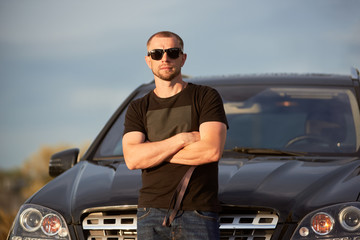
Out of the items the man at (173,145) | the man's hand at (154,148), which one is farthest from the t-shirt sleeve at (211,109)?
the man's hand at (154,148)

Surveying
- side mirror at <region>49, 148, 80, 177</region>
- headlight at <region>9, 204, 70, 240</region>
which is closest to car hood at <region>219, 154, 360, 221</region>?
headlight at <region>9, 204, 70, 240</region>

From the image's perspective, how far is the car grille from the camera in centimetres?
434

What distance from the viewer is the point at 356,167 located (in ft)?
16.1

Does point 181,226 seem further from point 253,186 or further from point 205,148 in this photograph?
point 253,186

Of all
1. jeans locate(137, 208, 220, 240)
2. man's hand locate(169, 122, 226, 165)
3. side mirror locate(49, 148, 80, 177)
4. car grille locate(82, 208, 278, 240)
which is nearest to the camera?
jeans locate(137, 208, 220, 240)

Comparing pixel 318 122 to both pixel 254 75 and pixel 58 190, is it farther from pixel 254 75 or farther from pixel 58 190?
pixel 58 190

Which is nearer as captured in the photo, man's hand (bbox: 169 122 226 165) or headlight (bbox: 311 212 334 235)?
man's hand (bbox: 169 122 226 165)

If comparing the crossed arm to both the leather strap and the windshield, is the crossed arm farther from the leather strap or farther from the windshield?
the windshield

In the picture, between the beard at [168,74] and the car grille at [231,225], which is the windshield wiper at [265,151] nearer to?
the car grille at [231,225]

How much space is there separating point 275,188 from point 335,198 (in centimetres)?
35

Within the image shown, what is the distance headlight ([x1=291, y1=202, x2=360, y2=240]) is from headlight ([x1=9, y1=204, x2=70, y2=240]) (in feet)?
4.53

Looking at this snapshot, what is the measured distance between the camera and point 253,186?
14.9 ft

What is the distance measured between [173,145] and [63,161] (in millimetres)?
1870

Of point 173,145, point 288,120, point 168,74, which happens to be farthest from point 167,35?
point 288,120
